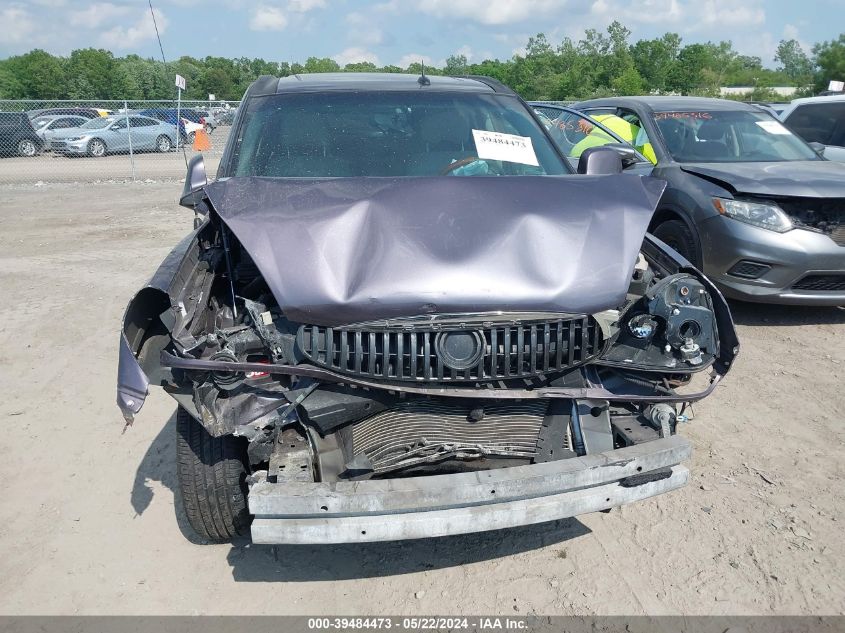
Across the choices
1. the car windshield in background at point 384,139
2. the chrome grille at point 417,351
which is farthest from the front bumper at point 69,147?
the chrome grille at point 417,351

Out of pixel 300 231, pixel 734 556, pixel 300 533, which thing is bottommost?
pixel 734 556

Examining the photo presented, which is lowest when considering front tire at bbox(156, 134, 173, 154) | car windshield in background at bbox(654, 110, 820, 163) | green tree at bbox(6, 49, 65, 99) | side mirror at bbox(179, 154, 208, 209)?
front tire at bbox(156, 134, 173, 154)

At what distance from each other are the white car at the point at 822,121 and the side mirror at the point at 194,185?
8.14 metres

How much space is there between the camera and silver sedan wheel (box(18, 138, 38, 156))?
21359 millimetres

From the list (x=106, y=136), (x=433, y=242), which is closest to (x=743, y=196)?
(x=433, y=242)

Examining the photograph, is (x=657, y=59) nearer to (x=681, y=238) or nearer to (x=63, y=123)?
(x=63, y=123)

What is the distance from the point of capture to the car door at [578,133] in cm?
651

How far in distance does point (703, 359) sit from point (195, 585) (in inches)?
91.2

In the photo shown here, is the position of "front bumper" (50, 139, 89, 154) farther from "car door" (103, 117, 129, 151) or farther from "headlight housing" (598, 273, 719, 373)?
"headlight housing" (598, 273, 719, 373)

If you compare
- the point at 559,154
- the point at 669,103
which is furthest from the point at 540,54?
the point at 559,154

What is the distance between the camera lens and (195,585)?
2.85 m

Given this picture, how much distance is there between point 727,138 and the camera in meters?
6.71

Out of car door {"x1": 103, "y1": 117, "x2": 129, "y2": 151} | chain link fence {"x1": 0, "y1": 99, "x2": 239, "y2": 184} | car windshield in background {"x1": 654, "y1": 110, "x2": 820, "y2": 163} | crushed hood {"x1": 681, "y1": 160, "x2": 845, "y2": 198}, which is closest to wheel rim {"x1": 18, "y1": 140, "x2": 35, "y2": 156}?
chain link fence {"x1": 0, "y1": 99, "x2": 239, "y2": 184}

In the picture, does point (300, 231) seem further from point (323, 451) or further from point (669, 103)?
point (669, 103)
